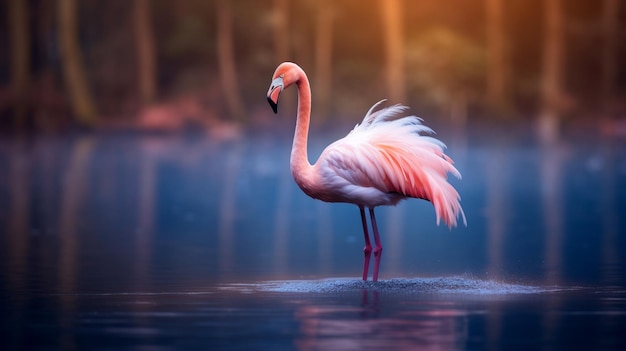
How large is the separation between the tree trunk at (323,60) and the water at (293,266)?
22255 mm

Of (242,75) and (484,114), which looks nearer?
(484,114)

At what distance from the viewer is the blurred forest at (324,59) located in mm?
42656

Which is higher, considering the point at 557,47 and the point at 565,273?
the point at 557,47

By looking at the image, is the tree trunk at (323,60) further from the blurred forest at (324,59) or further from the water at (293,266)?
the water at (293,266)

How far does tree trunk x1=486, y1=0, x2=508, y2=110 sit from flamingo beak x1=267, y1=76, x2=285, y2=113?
3436cm

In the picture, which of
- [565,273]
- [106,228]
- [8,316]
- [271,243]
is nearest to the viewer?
[8,316]

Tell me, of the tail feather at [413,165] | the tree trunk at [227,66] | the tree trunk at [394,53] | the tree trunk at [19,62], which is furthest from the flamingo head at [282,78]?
the tree trunk at [227,66]

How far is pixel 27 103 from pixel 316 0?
12209 mm

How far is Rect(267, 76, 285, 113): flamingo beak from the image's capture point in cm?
904

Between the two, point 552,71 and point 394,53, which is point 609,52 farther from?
point 394,53

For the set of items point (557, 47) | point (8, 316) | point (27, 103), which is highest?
point (557, 47)

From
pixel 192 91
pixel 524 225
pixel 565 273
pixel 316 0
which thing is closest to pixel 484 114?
pixel 316 0

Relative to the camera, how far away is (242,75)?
47.9 m

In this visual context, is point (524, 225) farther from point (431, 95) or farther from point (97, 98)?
point (97, 98)
